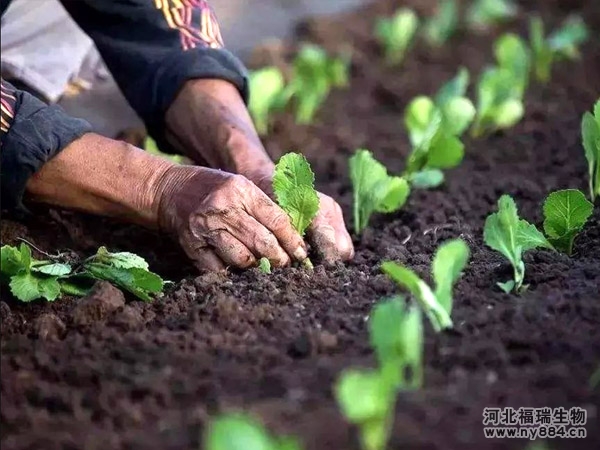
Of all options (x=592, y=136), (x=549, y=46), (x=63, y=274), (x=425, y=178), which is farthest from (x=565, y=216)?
(x=549, y=46)

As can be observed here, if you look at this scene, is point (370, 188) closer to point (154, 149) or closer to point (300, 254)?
point (300, 254)

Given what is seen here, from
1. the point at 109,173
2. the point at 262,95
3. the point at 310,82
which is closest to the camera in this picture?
the point at 109,173

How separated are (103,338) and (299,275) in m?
0.39

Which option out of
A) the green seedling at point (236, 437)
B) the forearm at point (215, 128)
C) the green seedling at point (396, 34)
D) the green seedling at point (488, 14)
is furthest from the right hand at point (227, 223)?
the green seedling at point (488, 14)

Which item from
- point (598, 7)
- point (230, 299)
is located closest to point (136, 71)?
point (230, 299)

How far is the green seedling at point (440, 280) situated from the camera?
1472 millimetres

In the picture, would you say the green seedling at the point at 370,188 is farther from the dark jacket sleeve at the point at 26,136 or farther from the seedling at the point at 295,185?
the dark jacket sleeve at the point at 26,136

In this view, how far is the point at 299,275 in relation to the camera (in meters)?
1.84

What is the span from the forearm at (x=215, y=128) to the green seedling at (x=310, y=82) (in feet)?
2.73

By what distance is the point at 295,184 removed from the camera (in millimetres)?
1856

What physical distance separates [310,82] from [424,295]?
1937 mm

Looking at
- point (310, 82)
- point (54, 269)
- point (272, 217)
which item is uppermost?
point (272, 217)

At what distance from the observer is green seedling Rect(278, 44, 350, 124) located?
128 inches

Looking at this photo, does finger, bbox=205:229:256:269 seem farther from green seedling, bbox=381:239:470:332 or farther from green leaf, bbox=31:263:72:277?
green seedling, bbox=381:239:470:332
